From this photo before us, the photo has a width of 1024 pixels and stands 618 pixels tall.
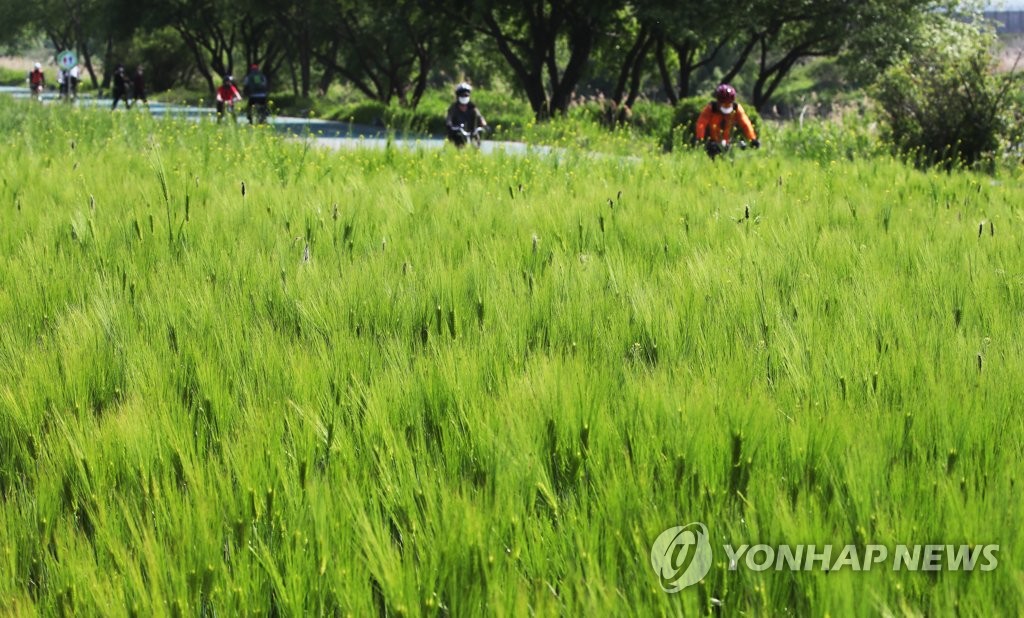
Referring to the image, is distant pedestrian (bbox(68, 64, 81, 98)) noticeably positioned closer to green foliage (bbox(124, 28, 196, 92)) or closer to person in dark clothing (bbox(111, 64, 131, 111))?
person in dark clothing (bbox(111, 64, 131, 111))

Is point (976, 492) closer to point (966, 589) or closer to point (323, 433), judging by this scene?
point (966, 589)

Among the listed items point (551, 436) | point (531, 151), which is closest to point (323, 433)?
point (551, 436)

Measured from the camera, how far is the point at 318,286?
119 inches

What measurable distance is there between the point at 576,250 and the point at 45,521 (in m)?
2.74

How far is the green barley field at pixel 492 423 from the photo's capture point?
4.88ft

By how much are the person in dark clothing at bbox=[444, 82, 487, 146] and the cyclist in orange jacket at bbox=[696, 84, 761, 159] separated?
10.1 ft

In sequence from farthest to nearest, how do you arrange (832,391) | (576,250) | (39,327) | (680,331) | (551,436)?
(576,250), (39,327), (680,331), (832,391), (551,436)

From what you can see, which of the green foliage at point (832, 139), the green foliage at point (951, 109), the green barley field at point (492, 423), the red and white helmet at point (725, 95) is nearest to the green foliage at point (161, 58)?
the green foliage at point (832, 139)

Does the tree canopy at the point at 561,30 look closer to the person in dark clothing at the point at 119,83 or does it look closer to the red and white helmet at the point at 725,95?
the person in dark clothing at the point at 119,83

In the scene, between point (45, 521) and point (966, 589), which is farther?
point (45, 521)
